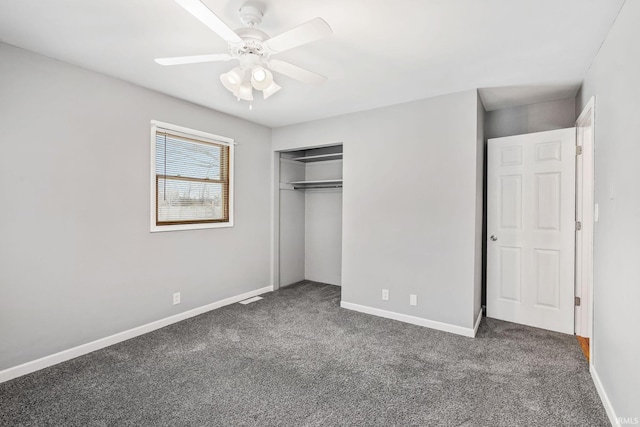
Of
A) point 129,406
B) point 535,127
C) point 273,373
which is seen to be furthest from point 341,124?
point 129,406

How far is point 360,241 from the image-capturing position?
387 centimetres

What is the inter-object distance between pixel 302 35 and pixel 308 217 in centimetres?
379

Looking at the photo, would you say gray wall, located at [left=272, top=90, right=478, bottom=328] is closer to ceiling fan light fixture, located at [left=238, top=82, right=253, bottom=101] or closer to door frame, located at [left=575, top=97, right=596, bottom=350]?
door frame, located at [left=575, top=97, right=596, bottom=350]

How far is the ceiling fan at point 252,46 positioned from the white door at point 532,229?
2525 mm

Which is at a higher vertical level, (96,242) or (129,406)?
(96,242)

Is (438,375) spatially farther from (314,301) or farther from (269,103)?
(269,103)

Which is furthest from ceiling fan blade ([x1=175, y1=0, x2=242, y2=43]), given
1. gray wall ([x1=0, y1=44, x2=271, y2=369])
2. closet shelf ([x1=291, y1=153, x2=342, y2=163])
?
closet shelf ([x1=291, y1=153, x2=342, y2=163])

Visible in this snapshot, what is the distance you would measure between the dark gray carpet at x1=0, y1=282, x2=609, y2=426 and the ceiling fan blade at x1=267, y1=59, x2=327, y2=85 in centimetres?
216

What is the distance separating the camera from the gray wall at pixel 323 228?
4.93 m

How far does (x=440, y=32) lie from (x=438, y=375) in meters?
2.49

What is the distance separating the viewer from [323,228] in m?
5.08

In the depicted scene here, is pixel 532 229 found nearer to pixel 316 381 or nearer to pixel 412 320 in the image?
pixel 412 320

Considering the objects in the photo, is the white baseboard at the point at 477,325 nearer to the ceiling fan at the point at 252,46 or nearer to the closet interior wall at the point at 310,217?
the closet interior wall at the point at 310,217

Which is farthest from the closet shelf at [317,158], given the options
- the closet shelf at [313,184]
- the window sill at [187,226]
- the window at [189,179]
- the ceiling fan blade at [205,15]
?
the ceiling fan blade at [205,15]
